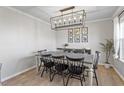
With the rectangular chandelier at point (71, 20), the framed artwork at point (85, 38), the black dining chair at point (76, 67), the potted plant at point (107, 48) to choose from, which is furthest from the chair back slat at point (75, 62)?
the framed artwork at point (85, 38)

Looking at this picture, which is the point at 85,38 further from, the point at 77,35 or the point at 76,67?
the point at 76,67

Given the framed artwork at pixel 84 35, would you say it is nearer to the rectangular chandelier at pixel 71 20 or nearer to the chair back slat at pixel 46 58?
the rectangular chandelier at pixel 71 20

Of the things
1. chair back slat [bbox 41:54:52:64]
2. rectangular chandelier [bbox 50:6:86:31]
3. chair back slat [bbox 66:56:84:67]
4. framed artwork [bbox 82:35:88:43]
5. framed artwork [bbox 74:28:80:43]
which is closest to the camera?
chair back slat [bbox 66:56:84:67]

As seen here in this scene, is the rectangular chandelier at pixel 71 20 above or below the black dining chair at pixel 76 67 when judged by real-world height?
above

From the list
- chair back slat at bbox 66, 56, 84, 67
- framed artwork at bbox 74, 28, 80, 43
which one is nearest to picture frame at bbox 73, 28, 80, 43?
framed artwork at bbox 74, 28, 80, 43

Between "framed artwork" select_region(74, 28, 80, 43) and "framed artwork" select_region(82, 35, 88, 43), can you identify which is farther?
"framed artwork" select_region(74, 28, 80, 43)

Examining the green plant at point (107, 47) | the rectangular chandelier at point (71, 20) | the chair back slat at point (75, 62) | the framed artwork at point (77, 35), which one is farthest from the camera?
the framed artwork at point (77, 35)

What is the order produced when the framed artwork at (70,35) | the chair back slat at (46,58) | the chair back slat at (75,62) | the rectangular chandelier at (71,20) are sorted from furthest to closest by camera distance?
the framed artwork at (70,35) < the chair back slat at (46,58) < the rectangular chandelier at (71,20) < the chair back slat at (75,62)

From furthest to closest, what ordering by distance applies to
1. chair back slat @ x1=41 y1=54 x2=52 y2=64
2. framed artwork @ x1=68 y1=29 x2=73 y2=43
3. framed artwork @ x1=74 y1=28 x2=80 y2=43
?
framed artwork @ x1=68 y1=29 x2=73 y2=43 → framed artwork @ x1=74 y1=28 x2=80 y2=43 → chair back slat @ x1=41 y1=54 x2=52 y2=64

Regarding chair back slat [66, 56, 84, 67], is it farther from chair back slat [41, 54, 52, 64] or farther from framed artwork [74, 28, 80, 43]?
framed artwork [74, 28, 80, 43]

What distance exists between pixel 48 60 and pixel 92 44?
3.01m

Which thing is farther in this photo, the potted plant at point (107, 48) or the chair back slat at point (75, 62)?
the potted plant at point (107, 48)
